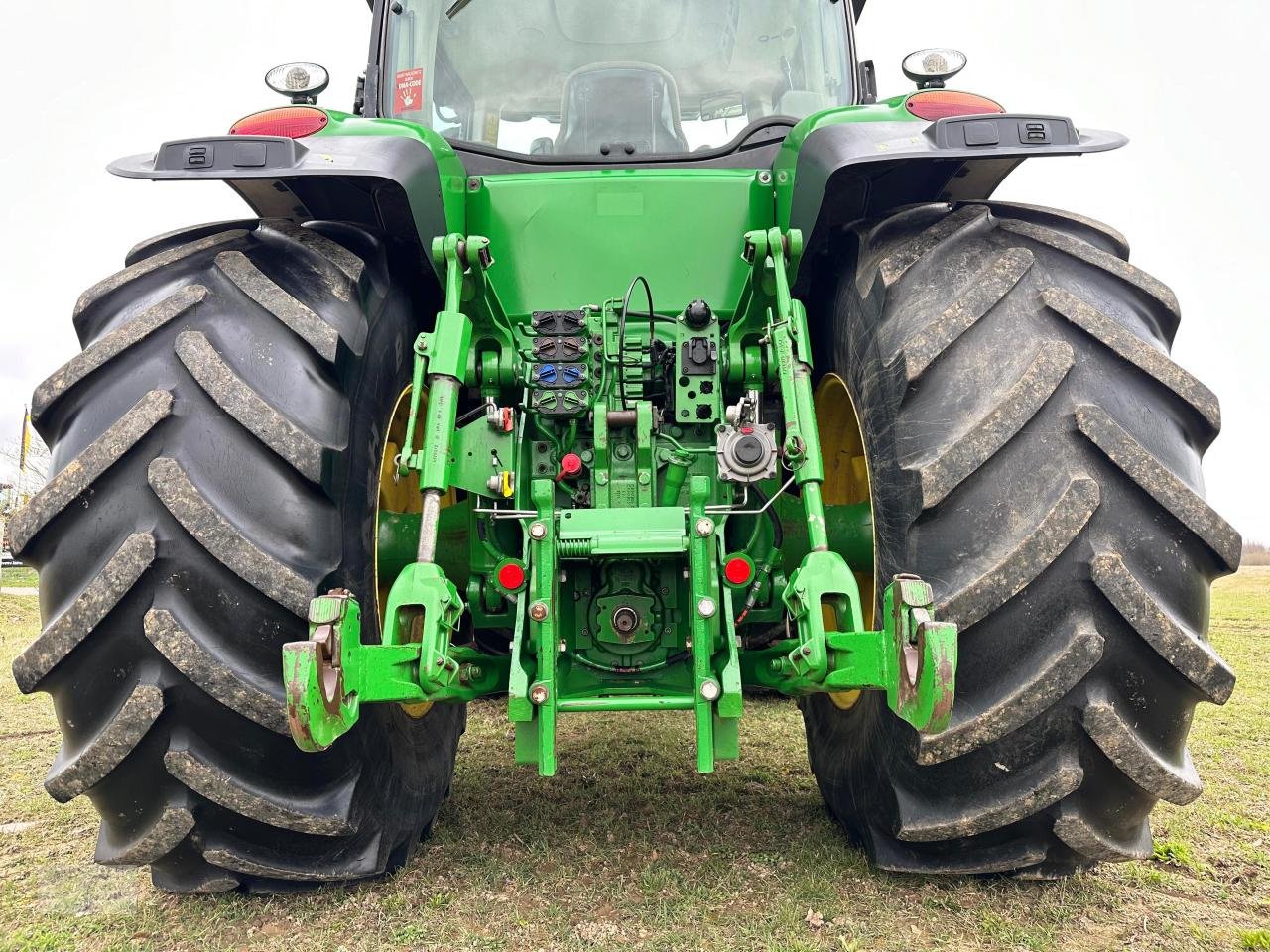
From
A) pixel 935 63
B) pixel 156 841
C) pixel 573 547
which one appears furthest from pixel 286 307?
pixel 935 63

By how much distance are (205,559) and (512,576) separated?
2.12 feet

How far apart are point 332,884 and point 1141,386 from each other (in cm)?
222

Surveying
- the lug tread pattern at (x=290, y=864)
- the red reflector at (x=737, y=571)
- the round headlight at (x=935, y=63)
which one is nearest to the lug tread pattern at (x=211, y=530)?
the lug tread pattern at (x=290, y=864)

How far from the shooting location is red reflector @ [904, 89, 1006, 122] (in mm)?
2521

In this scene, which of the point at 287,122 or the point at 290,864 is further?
the point at 287,122

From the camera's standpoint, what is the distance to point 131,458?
2.05 metres

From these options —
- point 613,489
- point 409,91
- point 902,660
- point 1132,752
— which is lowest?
point 1132,752

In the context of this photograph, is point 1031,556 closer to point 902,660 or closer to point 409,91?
point 902,660

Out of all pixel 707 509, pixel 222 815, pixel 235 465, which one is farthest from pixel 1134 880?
pixel 235 465

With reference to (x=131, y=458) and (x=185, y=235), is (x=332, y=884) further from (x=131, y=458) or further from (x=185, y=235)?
(x=185, y=235)

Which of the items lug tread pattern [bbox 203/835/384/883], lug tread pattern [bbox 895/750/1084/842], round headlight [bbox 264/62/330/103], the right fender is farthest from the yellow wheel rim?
round headlight [bbox 264/62/330/103]

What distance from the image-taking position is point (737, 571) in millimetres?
2307

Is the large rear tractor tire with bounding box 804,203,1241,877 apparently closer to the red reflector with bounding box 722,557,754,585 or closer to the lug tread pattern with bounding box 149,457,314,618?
the red reflector with bounding box 722,557,754,585

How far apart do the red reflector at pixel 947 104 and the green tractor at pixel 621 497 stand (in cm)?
1
